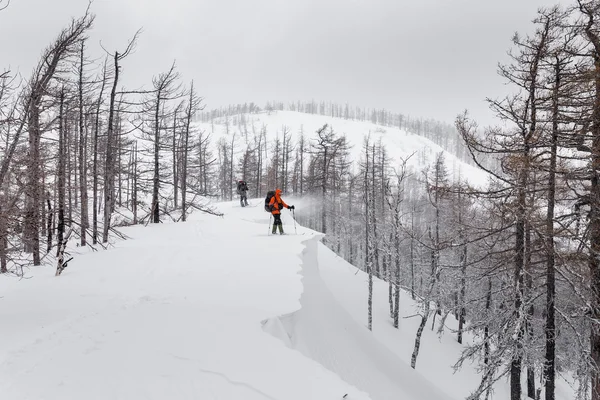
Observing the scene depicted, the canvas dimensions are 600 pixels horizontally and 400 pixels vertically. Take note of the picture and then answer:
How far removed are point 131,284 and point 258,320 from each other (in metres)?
3.47

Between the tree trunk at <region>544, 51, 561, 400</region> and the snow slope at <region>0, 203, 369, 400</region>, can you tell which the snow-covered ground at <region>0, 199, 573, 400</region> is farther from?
the tree trunk at <region>544, 51, 561, 400</region>

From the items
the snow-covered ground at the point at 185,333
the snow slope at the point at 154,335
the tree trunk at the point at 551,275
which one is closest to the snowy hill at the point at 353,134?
the snow-covered ground at the point at 185,333

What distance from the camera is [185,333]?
451 cm

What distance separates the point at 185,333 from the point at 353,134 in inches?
5457

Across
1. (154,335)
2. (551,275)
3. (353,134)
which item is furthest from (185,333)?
(353,134)

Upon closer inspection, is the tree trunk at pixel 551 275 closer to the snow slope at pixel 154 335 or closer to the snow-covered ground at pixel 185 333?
the snow-covered ground at pixel 185 333

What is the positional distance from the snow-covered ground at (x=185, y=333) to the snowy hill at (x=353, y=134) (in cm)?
9738

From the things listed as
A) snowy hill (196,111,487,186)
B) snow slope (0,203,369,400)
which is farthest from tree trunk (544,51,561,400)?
snowy hill (196,111,487,186)

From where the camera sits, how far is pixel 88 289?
641 cm

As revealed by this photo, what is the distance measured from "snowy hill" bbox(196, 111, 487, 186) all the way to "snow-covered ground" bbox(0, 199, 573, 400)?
97.4 metres

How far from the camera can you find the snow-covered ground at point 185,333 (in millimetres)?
3471

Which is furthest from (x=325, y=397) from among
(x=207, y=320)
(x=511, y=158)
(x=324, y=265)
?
(x=324, y=265)

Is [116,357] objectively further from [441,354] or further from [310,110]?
[310,110]

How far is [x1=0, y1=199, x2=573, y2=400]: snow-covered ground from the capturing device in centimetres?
347
